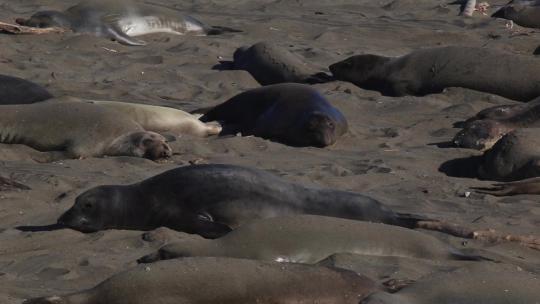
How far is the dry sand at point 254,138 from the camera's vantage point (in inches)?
186

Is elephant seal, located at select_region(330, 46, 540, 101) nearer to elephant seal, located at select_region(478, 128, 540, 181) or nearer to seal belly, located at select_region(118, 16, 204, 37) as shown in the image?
elephant seal, located at select_region(478, 128, 540, 181)

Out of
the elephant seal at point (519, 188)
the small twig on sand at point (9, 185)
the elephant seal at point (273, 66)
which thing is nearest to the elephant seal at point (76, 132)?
the small twig on sand at point (9, 185)

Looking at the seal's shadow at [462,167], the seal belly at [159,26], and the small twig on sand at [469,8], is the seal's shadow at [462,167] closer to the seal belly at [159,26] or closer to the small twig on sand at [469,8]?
the seal belly at [159,26]

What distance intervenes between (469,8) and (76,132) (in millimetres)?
6605

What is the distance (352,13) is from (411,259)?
873cm

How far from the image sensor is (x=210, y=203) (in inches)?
197

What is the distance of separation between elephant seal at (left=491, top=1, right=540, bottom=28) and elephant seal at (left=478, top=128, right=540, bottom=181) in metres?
5.34

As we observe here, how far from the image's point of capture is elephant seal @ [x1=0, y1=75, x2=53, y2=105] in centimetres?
780

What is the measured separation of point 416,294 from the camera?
11.9 ft

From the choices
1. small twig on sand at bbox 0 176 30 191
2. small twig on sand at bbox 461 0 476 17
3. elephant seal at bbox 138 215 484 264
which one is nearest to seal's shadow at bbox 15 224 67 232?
small twig on sand at bbox 0 176 30 191

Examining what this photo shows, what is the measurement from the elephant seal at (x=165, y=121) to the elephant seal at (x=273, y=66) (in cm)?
164

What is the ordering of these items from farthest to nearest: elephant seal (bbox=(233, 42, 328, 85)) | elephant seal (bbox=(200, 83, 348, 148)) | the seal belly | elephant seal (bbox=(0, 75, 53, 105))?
the seal belly → elephant seal (bbox=(233, 42, 328, 85)) → elephant seal (bbox=(0, 75, 53, 105)) → elephant seal (bbox=(200, 83, 348, 148))

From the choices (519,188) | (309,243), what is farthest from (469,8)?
(309,243)

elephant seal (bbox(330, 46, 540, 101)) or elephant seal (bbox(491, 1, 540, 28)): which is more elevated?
elephant seal (bbox(330, 46, 540, 101))
